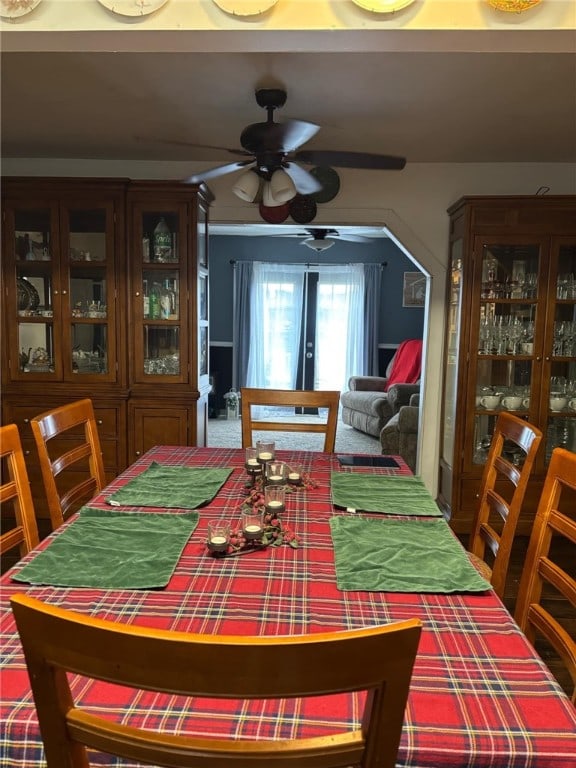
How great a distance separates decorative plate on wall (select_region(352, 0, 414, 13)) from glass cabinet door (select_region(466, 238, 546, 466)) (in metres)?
1.99

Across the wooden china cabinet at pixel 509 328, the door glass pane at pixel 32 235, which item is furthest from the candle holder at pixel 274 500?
the door glass pane at pixel 32 235

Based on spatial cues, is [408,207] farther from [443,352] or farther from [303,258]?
[303,258]

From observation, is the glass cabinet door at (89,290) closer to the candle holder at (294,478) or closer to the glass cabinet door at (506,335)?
the candle holder at (294,478)

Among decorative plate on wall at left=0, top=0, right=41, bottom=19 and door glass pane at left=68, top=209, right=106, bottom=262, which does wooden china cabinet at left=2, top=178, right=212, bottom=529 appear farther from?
decorative plate on wall at left=0, top=0, right=41, bottom=19

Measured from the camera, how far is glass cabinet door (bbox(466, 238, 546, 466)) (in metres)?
3.21

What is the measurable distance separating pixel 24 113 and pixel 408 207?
2.25 m

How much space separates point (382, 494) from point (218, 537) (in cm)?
60

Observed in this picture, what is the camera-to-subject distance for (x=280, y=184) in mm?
2340

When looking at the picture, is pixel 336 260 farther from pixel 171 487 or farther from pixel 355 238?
pixel 171 487

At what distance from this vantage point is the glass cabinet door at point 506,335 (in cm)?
321

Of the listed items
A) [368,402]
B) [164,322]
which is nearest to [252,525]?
[164,322]

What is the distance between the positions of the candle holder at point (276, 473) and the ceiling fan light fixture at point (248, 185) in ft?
4.31

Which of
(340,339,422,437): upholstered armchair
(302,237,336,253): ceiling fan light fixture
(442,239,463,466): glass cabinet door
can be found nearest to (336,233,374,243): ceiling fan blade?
(302,237,336,253): ceiling fan light fixture

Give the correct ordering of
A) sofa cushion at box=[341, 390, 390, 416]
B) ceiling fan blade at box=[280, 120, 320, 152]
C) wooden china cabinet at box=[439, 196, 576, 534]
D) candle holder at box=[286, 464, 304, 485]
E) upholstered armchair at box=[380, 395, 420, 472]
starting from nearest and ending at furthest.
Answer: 1. candle holder at box=[286, 464, 304, 485]
2. ceiling fan blade at box=[280, 120, 320, 152]
3. wooden china cabinet at box=[439, 196, 576, 534]
4. upholstered armchair at box=[380, 395, 420, 472]
5. sofa cushion at box=[341, 390, 390, 416]
